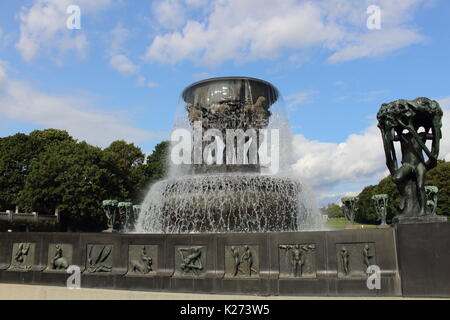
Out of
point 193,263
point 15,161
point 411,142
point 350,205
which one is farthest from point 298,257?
point 15,161

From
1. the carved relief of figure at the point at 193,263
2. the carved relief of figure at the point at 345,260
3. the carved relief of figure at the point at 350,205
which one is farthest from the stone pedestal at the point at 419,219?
the carved relief of figure at the point at 350,205

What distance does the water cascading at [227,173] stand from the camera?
1148 cm

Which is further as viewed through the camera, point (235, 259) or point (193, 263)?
point (193, 263)

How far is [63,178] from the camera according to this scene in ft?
138

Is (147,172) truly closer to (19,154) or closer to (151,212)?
(19,154)

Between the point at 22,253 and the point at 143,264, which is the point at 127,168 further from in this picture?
the point at 143,264

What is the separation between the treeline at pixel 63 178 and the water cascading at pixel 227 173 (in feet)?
88.4

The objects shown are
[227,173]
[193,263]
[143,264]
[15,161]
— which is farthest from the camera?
[15,161]

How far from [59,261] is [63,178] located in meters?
35.2

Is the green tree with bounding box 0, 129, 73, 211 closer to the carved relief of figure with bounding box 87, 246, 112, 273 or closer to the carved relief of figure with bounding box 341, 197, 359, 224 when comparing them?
the carved relief of figure with bounding box 341, 197, 359, 224

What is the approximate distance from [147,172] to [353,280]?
49.3 metres

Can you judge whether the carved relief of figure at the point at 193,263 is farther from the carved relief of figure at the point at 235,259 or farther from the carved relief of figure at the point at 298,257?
the carved relief of figure at the point at 298,257
